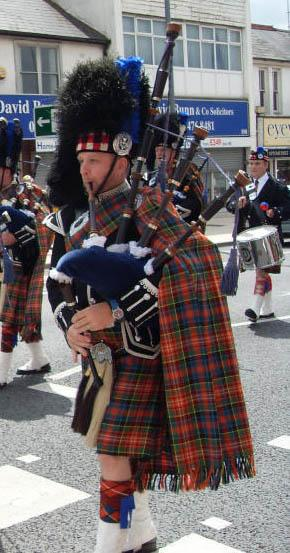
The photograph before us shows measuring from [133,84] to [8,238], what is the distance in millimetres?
2714

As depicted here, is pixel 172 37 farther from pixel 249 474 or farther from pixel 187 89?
pixel 187 89

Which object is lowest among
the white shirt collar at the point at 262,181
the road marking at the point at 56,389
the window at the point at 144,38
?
the road marking at the point at 56,389

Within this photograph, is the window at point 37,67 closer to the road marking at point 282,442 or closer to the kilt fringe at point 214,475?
the road marking at point 282,442

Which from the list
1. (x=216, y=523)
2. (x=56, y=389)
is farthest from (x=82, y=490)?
(x=56, y=389)

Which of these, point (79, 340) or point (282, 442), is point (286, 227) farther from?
point (79, 340)

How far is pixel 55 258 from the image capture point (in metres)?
2.81

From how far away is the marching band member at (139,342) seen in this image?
239 cm

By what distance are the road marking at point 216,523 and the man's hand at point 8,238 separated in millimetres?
2691

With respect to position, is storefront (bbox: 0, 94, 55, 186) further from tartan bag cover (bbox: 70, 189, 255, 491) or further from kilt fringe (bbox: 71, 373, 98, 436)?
tartan bag cover (bbox: 70, 189, 255, 491)

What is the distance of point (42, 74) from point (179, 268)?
20.4 m

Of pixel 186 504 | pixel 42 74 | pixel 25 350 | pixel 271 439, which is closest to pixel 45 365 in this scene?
pixel 25 350

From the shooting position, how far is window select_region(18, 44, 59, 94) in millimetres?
21141

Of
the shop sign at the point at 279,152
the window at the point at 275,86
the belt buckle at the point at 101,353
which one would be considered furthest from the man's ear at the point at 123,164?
the window at the point at 275,86

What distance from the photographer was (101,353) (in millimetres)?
2547
